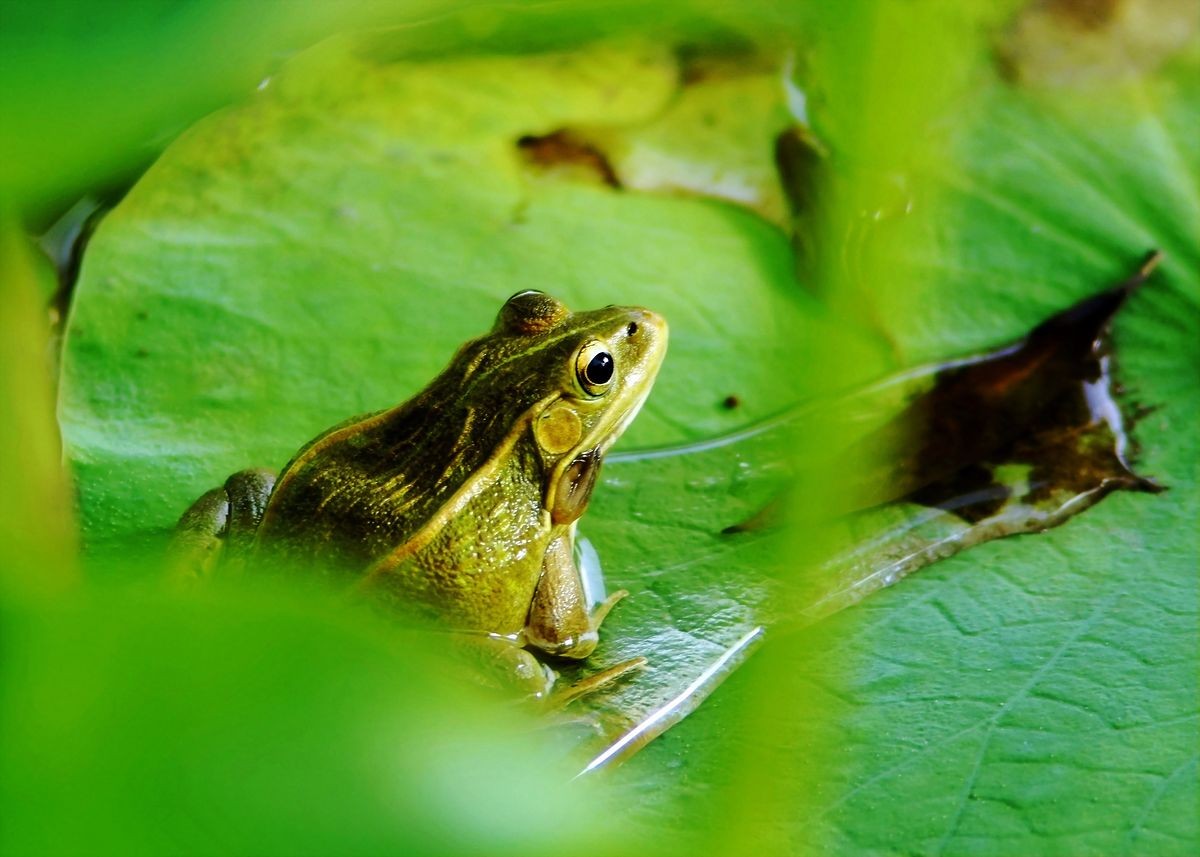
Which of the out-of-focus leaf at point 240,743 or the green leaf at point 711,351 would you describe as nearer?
the out-of-focus leaf at point 240,743

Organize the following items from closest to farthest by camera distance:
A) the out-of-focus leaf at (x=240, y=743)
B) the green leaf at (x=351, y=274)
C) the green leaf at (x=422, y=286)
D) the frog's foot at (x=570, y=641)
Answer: the out-of-focus leaf at (x=240, y=743) < the frog's foot at (x=570, y=641) < the green leaf at (x=422, y=286) < the green leaf at (x=351, y=274)

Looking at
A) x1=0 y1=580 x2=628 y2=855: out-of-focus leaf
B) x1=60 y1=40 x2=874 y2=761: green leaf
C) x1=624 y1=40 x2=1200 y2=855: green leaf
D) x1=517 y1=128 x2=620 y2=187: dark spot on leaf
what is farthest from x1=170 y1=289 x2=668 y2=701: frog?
x1=0 y1=580 x2=628 y2=855: out-of-focus leaf

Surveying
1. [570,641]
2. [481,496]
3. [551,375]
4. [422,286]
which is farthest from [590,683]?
[422,286]

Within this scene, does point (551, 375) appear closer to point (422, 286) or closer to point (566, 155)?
point (422, 286)

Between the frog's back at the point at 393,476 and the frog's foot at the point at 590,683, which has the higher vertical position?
the frog's back at the point at 393,476

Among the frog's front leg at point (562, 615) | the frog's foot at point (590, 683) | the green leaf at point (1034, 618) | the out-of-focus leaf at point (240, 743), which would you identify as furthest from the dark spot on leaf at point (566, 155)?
the out-of-focus leaf at point (240, 743)

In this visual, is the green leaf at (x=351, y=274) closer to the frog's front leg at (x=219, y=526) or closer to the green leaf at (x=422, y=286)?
the green leaf at (x=422, y=286)

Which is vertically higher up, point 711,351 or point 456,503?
point 711,351
